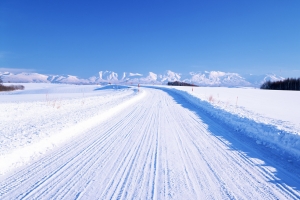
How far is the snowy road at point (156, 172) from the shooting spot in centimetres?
339

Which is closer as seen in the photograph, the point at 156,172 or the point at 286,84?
the point at 156,172

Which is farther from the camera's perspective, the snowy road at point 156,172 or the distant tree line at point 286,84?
the distant tree line at point 286,84

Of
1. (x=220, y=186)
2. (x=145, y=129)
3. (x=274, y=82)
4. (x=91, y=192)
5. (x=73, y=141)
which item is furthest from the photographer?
(x=274, y=82)

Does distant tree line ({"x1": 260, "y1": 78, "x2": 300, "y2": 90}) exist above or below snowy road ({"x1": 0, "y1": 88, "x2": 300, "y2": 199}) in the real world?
above

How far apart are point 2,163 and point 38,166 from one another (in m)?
0.71

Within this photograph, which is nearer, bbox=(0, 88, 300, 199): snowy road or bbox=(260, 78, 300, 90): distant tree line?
bbox=(0, 88, 300, 199): snowy road

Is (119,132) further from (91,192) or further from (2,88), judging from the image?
(2,88)

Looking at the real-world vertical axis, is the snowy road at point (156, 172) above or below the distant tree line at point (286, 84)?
below

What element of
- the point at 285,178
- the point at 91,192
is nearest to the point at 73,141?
the point at 91,192

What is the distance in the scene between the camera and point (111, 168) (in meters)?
4.32

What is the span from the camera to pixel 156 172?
4.14 meters

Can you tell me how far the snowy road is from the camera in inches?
134

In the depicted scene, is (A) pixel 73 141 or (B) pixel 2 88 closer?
(A) pixel 73 141

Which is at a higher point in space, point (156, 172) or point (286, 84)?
point (286, 84)
